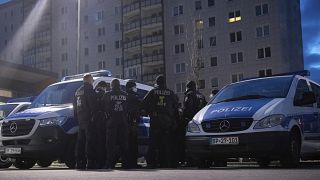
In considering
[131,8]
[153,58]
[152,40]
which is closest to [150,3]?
[131,8]

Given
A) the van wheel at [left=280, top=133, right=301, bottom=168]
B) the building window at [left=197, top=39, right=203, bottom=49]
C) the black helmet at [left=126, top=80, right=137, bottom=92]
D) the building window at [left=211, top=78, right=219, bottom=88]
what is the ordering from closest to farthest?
the van wheel at [left=280, top=133, right=301, bottom=168] < the black helmet at [left=126, top=80, right=137, bottom=92] < the building window at [left=211, top=78, right=219, bottom=88] < the building window at [left=197, top=39, right=203, bottom=49]

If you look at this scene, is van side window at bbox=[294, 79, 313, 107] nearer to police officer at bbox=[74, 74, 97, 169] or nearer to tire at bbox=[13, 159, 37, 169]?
police officer at bbox=[74, 74, 97, 169]

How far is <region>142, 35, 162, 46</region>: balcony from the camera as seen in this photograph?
186 feet

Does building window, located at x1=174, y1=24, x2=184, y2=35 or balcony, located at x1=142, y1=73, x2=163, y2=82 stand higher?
building window, located at x1=174, y1=24, x2=184, y2=35

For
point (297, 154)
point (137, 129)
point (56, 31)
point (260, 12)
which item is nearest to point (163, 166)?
point (137, 129)

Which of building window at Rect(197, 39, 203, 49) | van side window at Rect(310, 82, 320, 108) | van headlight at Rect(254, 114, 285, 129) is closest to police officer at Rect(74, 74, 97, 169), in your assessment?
van headlight at Rect(254, 114, 285, 129)

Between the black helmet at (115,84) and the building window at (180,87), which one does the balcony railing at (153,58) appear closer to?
the building window at (180,87)

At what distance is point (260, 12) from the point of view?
50.5 m

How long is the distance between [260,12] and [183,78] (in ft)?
34.9

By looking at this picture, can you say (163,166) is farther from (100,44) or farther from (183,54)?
(100,44)

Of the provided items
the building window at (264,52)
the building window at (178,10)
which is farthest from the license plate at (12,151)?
the building window at (178,10)

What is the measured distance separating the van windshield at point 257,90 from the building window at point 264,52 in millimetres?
39993

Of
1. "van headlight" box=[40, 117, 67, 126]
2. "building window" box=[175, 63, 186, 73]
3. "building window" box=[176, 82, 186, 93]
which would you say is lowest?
"van headlight" box=[40, 117, 67, 126]

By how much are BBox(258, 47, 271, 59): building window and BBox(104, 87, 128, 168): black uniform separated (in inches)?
1605
